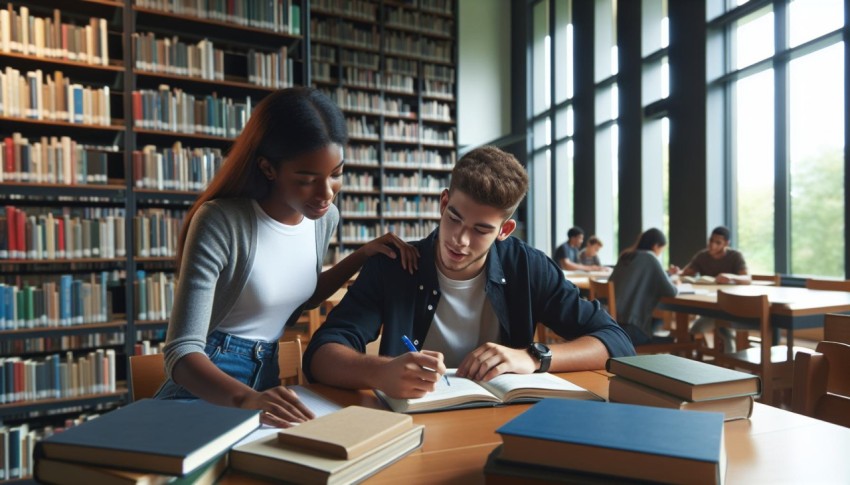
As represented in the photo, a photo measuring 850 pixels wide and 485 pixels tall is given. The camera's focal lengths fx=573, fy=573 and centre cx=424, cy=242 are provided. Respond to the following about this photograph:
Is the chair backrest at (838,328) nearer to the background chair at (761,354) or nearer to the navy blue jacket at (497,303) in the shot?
the navy blue jacket at (497,303)

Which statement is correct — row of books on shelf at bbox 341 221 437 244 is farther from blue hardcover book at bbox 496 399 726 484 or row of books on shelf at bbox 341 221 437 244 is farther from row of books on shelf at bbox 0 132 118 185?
blue hardcover book at bbox 496 399 726 484

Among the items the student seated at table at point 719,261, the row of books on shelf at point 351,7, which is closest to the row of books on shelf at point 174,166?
the student seated at table at point 719,261

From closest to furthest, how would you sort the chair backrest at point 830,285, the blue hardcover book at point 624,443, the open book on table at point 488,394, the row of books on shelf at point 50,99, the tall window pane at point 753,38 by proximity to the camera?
the blue hardcover book at point 624,443 → the open book on table at point 488,394 → the row of books on shelf at point 50,99 → the chair backrest at point 830,285 → the tall window pane at point 753,38

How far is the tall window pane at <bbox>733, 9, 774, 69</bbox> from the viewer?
5555mm

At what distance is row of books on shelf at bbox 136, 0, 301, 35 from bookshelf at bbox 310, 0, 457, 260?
367cm

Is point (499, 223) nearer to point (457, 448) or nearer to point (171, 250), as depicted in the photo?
point (457, 448)

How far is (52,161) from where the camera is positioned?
9.91 feet

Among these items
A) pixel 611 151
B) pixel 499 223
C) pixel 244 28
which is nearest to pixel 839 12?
pixel 611 151

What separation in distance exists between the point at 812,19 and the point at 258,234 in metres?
5.72

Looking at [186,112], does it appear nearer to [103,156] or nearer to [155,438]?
[103,156]

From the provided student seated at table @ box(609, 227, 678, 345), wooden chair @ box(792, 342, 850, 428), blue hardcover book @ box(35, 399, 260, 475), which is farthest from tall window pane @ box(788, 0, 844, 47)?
blue hardcover book @ box(35, 399, 260, 475)

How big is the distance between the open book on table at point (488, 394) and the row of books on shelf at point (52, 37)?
3.04 meters

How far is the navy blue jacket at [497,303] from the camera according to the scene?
4.42 ft

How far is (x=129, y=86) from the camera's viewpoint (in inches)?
126
